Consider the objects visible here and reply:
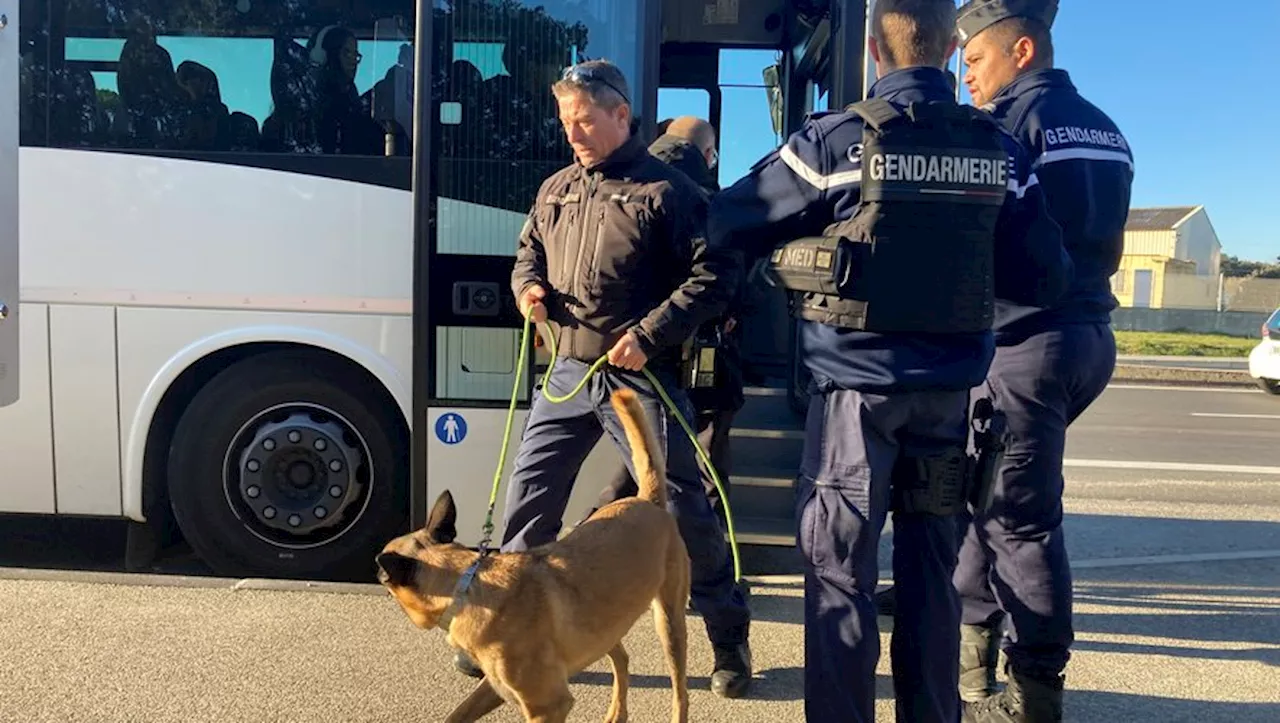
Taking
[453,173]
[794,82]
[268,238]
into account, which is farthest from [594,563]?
[794,82]

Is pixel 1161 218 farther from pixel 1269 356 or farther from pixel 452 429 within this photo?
pixel 452 429

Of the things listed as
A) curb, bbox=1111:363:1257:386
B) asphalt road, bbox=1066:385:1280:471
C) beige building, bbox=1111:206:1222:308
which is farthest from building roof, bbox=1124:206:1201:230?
asphalt road, bbox=1066:385:1280:471

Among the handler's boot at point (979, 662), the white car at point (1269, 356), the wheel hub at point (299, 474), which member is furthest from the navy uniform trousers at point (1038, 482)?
the white car at point (1269, 356)

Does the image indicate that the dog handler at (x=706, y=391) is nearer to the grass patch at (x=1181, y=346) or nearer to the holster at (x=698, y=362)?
the holster at (x=698, y=362)

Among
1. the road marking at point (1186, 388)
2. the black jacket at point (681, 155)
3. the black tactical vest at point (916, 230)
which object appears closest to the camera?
the black tactical vest at point (916, 230)

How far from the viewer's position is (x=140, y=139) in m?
4.14

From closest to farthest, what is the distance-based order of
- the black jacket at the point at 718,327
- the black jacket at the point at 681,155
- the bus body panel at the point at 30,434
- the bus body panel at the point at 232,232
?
the black jacket at the point at 718,327
the black jacket at the point at 681,155
the bus body panel at the point at 232,232
the bus body panel at the point at 30,434

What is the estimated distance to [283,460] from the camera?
4262 millimetres

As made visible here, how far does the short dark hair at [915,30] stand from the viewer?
244 cm

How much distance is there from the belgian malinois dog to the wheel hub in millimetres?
1814

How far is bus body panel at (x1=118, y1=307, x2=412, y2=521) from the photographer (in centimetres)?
411

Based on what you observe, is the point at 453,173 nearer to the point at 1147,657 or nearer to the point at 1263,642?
the point at 1147,657

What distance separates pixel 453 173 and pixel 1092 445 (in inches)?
321

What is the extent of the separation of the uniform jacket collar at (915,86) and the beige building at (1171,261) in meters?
40.6
